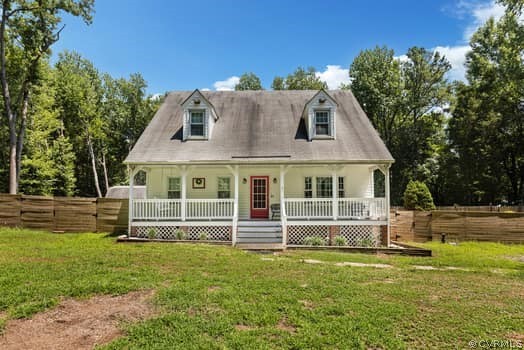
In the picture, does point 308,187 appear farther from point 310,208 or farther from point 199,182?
point 199,182

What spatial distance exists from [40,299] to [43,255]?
4.19m

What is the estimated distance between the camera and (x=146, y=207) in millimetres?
12695

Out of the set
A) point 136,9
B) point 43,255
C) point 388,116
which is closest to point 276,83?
point 388,116

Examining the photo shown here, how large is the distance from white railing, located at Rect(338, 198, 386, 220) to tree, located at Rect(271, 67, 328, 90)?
23384 millimetres

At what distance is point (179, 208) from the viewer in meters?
13.0

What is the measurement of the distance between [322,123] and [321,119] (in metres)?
0.21

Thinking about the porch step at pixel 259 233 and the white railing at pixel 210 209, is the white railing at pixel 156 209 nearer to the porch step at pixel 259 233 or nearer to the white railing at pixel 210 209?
the white railing at pixel 210 209

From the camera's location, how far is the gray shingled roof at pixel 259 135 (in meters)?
12.9

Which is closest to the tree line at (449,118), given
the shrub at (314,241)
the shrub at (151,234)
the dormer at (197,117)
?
the shrub at (314,241)

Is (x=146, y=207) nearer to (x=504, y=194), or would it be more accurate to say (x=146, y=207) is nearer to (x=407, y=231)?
(x=407, y=231)

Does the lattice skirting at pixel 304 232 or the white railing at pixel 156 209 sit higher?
Result: the white railing at pixel 156 209

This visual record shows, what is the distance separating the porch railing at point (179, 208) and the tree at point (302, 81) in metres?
24.2

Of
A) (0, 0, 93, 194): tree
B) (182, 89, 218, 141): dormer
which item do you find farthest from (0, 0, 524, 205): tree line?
(182, 89, 218, 141): dormer

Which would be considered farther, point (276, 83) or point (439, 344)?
point (276, 83)
